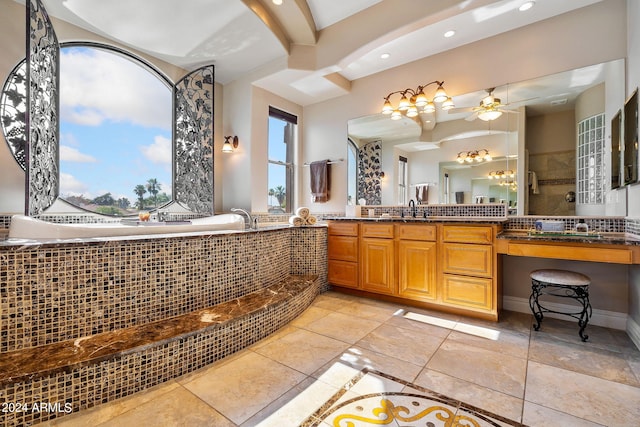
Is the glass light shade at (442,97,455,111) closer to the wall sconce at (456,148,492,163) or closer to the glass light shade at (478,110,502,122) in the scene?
the glass light shade at (478,110,502,122)

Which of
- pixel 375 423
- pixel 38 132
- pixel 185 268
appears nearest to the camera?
pixel 375 423

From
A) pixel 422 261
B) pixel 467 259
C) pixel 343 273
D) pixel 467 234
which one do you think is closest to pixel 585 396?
pixel 467 259

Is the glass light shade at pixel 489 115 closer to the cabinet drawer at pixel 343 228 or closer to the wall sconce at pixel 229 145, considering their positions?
the cabinet drawer at pixel 343 228

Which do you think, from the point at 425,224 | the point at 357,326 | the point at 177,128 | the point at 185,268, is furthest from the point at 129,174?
the point at 425,224

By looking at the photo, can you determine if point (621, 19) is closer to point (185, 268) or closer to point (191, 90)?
point (185, 268)

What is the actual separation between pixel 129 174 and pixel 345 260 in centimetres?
287

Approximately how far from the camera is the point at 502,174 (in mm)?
2996

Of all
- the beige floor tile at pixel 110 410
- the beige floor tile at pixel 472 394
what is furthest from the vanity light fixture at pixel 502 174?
the beige floor tile at pixel 110 410

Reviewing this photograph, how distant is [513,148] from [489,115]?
450mm

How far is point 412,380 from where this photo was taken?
1.67m

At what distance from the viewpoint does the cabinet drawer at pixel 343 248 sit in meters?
3.40

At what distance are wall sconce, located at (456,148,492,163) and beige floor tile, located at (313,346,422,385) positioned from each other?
2.37 meters

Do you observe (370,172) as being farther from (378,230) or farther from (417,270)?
(417,270)

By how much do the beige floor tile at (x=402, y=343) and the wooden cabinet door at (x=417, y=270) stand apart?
24.2 inches
